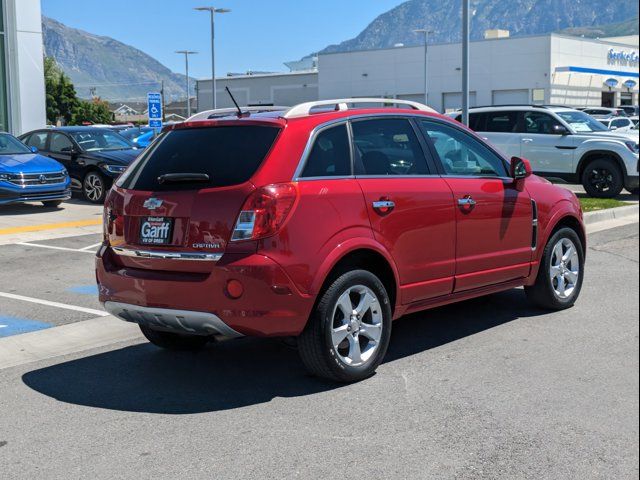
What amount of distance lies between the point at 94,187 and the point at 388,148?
12.8 metres

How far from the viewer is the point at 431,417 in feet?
16.0

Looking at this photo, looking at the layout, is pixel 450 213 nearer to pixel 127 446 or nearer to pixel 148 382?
pixel 148 382

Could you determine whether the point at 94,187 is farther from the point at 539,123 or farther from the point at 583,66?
the point at 583,66

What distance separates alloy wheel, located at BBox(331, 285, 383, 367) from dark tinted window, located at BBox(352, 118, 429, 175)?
33.3 inches

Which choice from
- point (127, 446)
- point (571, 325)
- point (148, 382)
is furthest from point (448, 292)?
point (127, 446)

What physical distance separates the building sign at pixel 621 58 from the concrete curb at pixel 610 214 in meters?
54.8

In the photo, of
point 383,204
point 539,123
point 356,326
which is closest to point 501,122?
point 539,123

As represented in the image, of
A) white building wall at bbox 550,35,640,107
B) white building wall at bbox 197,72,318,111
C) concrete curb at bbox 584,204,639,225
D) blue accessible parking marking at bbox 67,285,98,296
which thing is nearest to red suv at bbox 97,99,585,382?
blue accessible parking marking at bbox 67,285,98,296

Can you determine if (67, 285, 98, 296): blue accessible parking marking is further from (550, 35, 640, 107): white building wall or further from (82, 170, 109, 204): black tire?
(550, 35, 640, 107): white building wall

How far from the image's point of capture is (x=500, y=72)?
2479 inches

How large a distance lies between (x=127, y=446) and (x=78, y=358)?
197cm

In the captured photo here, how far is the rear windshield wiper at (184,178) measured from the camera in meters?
5.38

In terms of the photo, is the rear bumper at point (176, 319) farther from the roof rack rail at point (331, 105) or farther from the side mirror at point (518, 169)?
the side mirror at point (518, 169)

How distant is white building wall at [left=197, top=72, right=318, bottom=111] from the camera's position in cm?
8006
